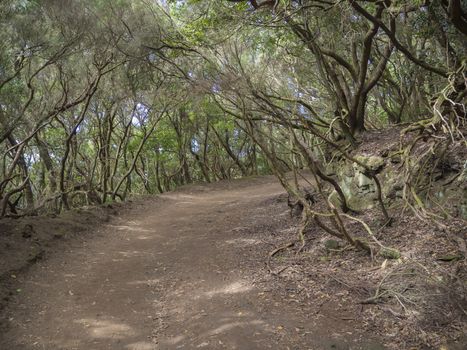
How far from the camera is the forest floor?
4848mm

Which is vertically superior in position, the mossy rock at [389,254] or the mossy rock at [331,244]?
the mossy rock at [331,244]

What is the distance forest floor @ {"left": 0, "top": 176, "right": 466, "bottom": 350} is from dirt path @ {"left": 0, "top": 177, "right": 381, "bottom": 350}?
0.07 feet

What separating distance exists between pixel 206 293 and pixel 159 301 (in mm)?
739

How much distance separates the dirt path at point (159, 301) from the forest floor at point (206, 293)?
20 mm

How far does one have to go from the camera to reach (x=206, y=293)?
618 centimetres

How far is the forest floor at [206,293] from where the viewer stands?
4848mm

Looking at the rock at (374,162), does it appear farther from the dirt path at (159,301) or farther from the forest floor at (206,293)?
the dirt path at (159,301)

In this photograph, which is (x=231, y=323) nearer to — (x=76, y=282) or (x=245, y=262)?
(x=245, y=262)

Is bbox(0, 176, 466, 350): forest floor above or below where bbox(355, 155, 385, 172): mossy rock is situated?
below

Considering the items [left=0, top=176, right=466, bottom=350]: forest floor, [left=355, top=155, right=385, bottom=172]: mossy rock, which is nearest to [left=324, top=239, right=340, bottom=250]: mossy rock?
[left=0, top=176, right=466, bottom=350]: forest floor

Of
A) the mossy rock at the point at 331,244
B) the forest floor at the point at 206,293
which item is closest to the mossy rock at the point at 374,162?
the forest floor at the point at 206,293

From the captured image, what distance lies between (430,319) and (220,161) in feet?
69.3

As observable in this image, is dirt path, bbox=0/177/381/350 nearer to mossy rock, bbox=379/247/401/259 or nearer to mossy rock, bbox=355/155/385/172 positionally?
mossy rock, bbox=379/247/401/259

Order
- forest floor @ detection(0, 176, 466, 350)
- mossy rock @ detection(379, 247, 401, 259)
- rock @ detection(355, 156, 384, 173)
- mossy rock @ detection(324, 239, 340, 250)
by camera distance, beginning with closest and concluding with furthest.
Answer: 1. forest floor @ detection(0, 176, 466, 350)
2. mossy rock @ detection(379, 247, 401, 259)
3. mossy rock @ detection(324, 239, 340, 250)
4. rock @ detection(355, 156, 384, 173)
